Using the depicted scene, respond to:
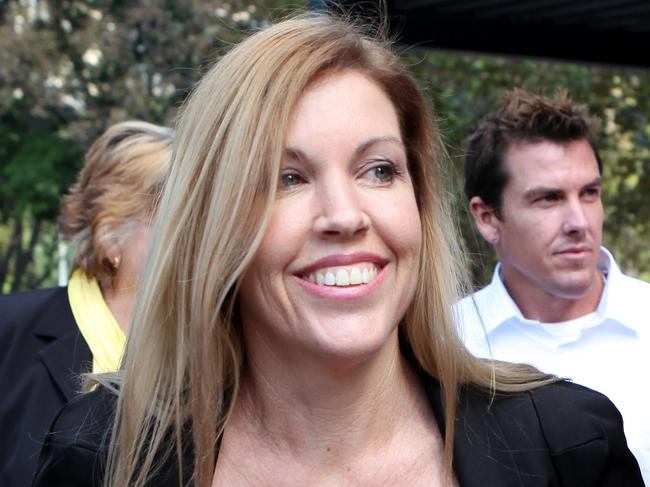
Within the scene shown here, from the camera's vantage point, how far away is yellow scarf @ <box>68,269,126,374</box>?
12.2 ft

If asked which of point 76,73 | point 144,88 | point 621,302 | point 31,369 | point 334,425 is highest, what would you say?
point 76,73

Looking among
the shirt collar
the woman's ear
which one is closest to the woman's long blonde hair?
the shirt collar

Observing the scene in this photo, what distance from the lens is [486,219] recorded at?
14.9 ft

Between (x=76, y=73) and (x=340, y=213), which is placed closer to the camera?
(x=340, y=213)

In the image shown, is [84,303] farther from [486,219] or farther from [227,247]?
[227,247]

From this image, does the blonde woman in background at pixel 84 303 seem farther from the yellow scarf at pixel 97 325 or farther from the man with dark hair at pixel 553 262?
the man with dark hair at pixel 553 262

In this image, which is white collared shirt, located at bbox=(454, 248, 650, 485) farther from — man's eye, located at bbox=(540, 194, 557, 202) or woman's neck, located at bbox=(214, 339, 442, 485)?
woman's neck, located at bbox=(214, 339, 442, 485)

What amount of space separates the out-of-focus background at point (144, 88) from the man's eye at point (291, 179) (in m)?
2.60

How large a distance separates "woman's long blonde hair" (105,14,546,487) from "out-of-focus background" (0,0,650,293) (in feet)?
7.50

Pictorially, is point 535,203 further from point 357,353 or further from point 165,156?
point 357,353

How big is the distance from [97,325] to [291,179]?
1872mm

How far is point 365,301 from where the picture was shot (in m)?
2.18

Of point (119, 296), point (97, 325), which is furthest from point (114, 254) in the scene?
point (97, 325)

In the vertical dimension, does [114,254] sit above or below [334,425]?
above
